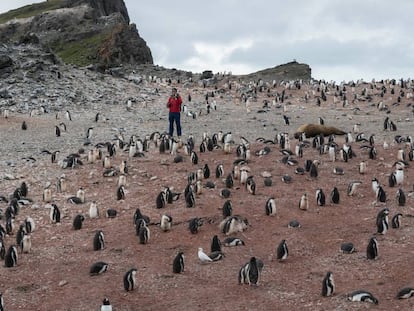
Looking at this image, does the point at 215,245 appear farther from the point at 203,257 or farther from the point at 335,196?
the point at 335,196

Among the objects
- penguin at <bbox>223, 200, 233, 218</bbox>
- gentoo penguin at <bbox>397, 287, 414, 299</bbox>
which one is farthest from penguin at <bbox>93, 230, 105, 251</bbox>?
gentoo penguin at <bbox>397, 287, 414, 299</bbox>

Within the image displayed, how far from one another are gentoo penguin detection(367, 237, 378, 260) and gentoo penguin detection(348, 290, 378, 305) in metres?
1.85

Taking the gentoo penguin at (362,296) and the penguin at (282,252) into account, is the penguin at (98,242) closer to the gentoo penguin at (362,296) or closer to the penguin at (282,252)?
the penguin at (282,252)

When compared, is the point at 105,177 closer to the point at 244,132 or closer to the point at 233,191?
the point at 233,191

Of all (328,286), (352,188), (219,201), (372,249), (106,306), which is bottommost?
(106,306)

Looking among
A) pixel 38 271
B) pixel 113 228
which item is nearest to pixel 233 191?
pixel 113 228

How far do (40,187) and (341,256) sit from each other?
31.1 ft

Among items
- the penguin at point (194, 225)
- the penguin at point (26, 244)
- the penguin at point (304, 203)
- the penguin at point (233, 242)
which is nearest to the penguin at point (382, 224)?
the penguin at point (304, 203)

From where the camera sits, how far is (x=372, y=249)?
39.3ft

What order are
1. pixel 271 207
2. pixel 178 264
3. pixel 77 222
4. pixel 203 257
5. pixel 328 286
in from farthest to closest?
1. pixel 271 207
2. pixel 77 222
3. pixel 203 257
4. pixel 178 264
5. pixel 328 286

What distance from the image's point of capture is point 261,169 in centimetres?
1906

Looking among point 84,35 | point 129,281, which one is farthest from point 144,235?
point 84,35

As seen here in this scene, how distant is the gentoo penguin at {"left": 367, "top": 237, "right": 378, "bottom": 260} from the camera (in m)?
12.0

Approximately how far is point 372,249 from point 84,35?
5106 cm
